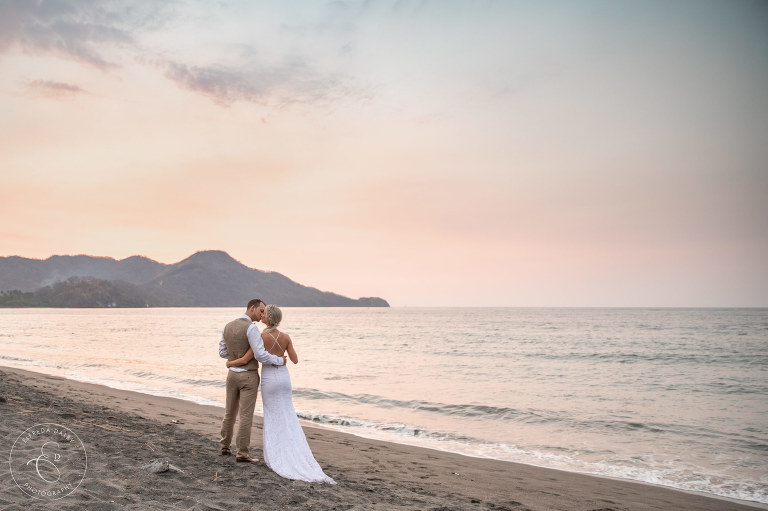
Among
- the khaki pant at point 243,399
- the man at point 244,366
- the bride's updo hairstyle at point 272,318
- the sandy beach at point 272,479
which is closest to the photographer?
the sandy beach at point 272,479

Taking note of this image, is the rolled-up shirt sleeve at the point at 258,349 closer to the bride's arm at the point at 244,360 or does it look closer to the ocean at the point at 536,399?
the bride's arm at the point at 244,360

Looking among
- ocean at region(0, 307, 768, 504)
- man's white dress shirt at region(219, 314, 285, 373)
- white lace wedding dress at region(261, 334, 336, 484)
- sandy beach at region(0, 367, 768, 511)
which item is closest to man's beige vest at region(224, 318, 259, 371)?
man's white dress shirt at region(219, 314, 285, 373)

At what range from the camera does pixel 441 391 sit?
65.3 feet

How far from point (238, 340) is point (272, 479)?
6.21 ft

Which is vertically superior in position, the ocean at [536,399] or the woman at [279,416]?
the woman at [279,416]

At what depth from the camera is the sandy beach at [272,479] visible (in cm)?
546

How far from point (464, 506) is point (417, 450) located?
4.59 m

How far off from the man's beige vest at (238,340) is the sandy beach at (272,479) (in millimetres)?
1492

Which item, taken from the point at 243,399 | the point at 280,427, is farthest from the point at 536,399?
the point at 243,399

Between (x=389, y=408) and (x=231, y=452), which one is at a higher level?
(x=231, y=452)

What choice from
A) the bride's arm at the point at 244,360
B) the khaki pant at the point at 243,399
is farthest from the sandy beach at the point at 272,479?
the bride's arm at the point at 244,360

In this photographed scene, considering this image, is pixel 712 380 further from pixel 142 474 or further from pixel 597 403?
pixel 142 474

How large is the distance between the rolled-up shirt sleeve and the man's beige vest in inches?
5.5

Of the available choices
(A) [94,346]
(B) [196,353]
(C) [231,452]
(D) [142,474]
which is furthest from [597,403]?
(A) [94,346]
